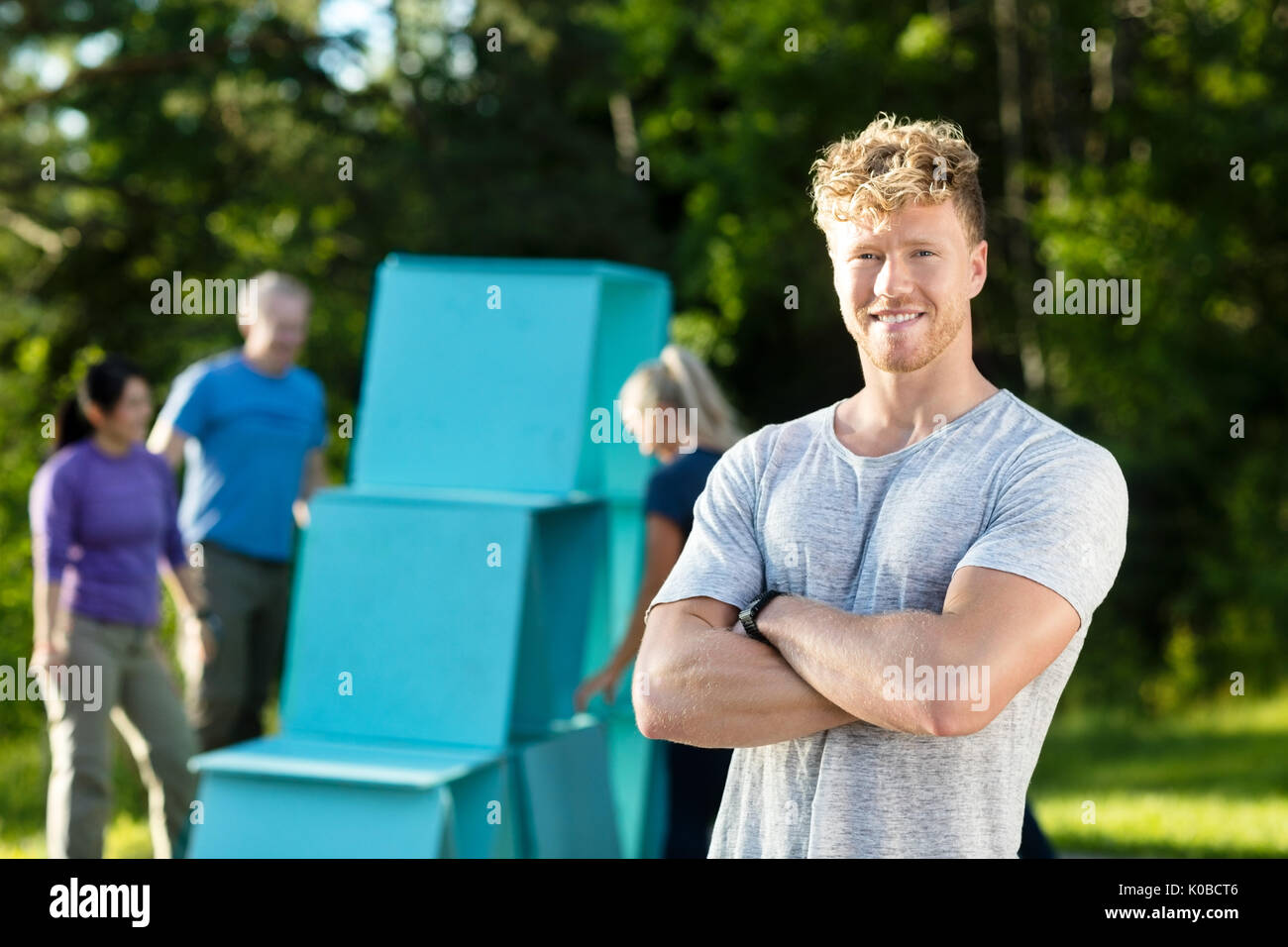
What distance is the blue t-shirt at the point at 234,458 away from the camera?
5.66 metres

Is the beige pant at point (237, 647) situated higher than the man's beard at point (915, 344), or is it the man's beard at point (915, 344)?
the man's beard at point (915, 344)

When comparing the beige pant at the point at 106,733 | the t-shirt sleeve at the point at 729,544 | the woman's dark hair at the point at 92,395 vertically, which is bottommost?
the beige pant at the point at 106,733

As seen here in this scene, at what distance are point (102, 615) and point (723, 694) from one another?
338 centimetres

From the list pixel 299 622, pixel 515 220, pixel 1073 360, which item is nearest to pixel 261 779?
pixel 299 622

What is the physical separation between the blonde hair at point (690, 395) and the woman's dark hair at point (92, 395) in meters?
1.70

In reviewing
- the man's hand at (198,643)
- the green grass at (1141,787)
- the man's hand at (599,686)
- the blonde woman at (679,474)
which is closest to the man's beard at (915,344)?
the blonde woman at (679,474)

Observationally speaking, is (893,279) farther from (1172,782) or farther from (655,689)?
(1172,782)

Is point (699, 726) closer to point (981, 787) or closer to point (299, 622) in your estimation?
point (981, 787)

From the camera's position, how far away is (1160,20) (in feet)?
45.2

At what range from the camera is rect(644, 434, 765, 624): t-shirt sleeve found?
2186 millimetres

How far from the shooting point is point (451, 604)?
4461 mm

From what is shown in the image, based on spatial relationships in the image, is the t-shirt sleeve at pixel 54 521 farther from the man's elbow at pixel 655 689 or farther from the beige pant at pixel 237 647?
the man's elbow at pixel 655 689

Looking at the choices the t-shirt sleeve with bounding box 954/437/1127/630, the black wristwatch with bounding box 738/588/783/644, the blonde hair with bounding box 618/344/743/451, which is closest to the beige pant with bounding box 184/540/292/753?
the blonde hair with bounding box 618/344/743/451
